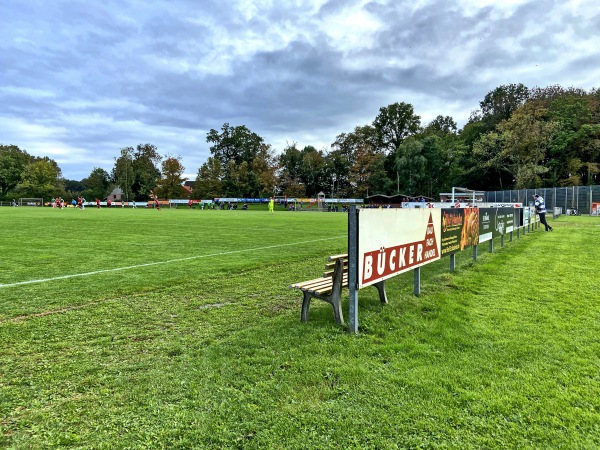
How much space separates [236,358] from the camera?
357 centimetres

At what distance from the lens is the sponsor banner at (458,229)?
6.83 metres

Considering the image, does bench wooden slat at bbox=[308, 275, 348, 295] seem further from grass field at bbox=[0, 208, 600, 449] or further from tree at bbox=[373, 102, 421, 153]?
tree at bbox=[373, 102, 421, 153]

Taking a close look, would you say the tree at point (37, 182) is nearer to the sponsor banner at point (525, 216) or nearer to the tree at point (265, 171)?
the tree at point (265, 171)

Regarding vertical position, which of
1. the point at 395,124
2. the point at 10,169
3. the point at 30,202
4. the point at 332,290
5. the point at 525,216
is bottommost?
the point at 332,290

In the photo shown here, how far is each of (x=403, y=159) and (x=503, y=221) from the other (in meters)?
60.2

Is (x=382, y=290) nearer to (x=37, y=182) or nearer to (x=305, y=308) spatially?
(x=305, y=308)

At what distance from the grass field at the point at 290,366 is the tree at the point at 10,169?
103053 millimetres

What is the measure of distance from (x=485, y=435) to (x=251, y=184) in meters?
84.5

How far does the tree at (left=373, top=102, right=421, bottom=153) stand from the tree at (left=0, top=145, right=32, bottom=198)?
279 ft

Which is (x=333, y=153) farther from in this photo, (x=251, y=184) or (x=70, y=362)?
(x=70, y=362)

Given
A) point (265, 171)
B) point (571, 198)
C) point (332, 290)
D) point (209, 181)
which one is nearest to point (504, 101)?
point (571, 198)

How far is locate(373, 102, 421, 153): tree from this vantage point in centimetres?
8550

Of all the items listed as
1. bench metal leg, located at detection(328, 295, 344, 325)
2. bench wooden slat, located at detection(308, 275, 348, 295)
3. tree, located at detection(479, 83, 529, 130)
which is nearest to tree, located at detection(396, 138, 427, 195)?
tree, located at detection(479, 83, 529, 130)

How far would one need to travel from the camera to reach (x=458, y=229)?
24.7 ft
